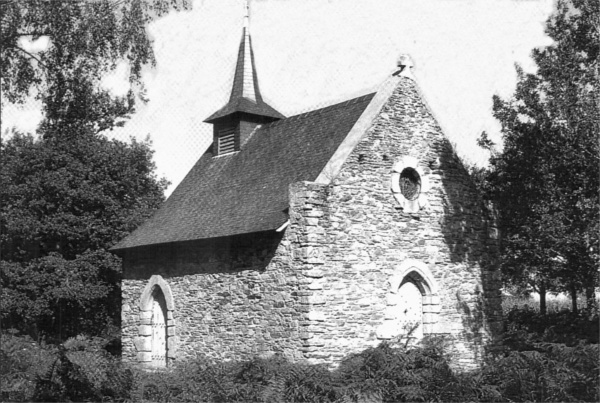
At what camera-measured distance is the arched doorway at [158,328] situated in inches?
905

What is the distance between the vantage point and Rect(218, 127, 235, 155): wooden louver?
25473 millimetres

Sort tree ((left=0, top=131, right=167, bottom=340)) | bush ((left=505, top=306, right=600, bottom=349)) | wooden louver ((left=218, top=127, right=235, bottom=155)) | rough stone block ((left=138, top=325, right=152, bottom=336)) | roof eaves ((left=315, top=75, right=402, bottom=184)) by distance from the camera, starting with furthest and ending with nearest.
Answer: tree ((left=0, top=131, right=167, bottom=340)) < wooden louver ((left=218, top=127, right=235, bottom=155)) < rough stone block ((left=138, top=325, right=152, bottom=336)) < bush ((left=505, top=306, right=600, bottom=349)) < roof eaves ((left=315, top=75, right=402, bottom=184))

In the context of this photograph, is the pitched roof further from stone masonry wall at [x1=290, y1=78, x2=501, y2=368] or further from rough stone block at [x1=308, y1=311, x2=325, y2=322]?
rough stone block at [x1=308, y1=311, x2=325, y2=322]

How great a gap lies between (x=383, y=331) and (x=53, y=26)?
10.6 m

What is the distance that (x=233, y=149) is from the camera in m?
25.3

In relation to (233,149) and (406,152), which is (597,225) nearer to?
(406,152)

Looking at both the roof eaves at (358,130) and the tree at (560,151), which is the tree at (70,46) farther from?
the tree at (560,151)

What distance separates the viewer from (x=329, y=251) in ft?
60.9

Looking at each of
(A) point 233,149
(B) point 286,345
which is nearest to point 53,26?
(B) point 286,345

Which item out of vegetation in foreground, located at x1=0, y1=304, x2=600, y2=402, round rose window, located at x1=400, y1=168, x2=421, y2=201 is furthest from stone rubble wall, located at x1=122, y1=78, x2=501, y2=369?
vegetation in foreground, located at x1=0, y1=304, x2=600, y2=402

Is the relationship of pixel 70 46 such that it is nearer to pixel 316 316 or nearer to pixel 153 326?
pixel 316 316

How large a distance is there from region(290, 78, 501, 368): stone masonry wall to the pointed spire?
6232mm

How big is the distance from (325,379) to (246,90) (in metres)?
12.8

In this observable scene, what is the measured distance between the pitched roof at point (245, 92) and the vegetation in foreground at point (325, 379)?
10037mm
